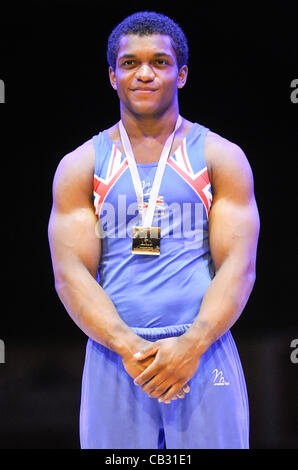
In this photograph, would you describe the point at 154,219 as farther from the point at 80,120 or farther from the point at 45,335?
the point at 45,335

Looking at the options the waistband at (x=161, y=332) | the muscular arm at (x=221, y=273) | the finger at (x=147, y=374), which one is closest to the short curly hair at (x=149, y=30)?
the muscular arm at (x=221, y=273)

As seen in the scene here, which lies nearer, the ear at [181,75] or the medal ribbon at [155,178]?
the medal ribbon at [155,178]

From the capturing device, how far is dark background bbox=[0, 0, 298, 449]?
2840 mm

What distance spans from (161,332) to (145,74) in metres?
0.77

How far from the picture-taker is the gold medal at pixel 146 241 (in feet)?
6.74

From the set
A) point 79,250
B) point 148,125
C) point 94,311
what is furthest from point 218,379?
point 148,125

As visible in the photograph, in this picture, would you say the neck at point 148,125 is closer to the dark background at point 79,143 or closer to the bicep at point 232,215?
the bicep at point 232,215

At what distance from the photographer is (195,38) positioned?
2.85m

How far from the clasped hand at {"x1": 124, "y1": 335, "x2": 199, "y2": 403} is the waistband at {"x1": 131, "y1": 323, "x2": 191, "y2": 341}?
0.06 metres

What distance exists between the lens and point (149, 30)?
A: 2102mm

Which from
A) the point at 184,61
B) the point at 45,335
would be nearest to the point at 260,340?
the point at 45,335

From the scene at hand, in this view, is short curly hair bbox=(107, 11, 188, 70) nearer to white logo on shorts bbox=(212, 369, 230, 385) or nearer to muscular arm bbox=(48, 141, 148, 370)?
muscular arm bbox=(48, 141, 148, 370)

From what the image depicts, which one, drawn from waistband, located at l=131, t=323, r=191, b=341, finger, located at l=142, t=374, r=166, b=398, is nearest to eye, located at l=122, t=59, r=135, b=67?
waistband, located at l=131, t=323, r=191, b=341

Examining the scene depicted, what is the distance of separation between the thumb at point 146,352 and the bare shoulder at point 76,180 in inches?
19.7
